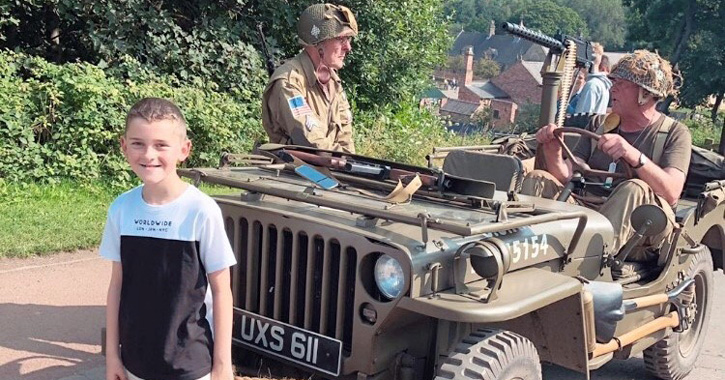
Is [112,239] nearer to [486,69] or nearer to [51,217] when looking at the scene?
[51,217]

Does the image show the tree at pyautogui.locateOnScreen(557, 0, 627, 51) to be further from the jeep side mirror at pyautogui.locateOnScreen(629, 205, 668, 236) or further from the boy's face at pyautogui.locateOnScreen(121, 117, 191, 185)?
the boy's face at pyautogui.locateOnScreen(121, 117, 191, 185)

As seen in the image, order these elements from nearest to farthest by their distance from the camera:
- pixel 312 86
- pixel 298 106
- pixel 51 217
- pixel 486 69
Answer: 1. pixel 298 106
2. pixel 312 86
3. pixel 51 217
4. pixel 486 69

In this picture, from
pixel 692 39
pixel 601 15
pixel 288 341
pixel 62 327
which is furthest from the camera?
pixel 601 15

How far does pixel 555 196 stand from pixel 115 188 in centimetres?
564

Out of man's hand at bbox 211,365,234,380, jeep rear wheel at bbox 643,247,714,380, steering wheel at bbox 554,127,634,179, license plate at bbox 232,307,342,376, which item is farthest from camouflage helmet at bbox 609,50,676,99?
man's hand at bbox 211,365,234,380

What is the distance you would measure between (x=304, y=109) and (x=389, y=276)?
76.2 inches

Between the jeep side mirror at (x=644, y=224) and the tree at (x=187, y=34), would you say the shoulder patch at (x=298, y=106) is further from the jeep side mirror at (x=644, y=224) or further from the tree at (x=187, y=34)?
the tree at (x=187, y=34)

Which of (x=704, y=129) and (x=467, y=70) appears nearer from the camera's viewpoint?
(x=704, y=129)

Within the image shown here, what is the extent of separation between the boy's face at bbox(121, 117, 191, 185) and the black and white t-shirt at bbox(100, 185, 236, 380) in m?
0.14

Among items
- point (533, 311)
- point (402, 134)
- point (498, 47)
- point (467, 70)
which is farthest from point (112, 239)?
point (498, 47)

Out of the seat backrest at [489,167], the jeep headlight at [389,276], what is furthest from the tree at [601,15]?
the jeep headlight at [389,276]

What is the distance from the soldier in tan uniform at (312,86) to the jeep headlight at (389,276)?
1.73 meters

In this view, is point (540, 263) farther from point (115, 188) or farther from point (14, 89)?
point (14, 89)

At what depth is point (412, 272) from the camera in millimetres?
3271
